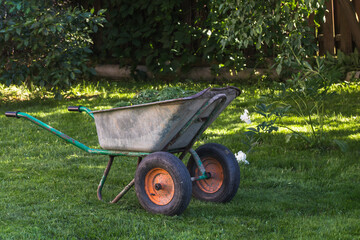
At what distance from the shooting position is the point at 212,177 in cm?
361

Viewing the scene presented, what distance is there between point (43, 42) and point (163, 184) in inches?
163

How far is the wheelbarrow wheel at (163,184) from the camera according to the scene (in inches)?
121

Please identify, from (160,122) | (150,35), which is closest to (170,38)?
(150,35)

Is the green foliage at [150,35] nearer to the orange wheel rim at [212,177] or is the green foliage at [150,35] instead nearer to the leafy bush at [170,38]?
the leafy bush at [170,38]

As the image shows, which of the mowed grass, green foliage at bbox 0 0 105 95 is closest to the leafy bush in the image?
green foliage at bbox 0 0 105 95

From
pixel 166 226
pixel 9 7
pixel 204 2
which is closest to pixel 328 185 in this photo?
pixel 166 226

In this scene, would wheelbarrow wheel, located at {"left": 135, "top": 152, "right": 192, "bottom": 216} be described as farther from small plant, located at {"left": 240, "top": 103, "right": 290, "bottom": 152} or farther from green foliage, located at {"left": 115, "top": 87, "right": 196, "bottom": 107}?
small plant, located at {"left": 240, "top": 103, "right": 290, "bottom": 152}

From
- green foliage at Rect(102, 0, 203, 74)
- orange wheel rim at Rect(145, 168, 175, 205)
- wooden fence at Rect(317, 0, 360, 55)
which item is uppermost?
wooden fence at Rect(317, 0, 360, 55)

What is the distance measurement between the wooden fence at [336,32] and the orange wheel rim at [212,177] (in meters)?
5.21

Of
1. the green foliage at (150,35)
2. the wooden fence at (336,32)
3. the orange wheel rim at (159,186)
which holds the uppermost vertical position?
the wooden fence at (336,32)

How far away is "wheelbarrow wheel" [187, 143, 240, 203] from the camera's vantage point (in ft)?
11.4

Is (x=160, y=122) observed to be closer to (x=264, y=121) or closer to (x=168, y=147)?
(x=168, y=147)

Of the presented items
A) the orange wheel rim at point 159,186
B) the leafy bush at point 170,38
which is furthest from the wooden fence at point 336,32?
the orange wheel rim at point 159,186

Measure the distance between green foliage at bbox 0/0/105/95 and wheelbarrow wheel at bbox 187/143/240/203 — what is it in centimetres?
345
